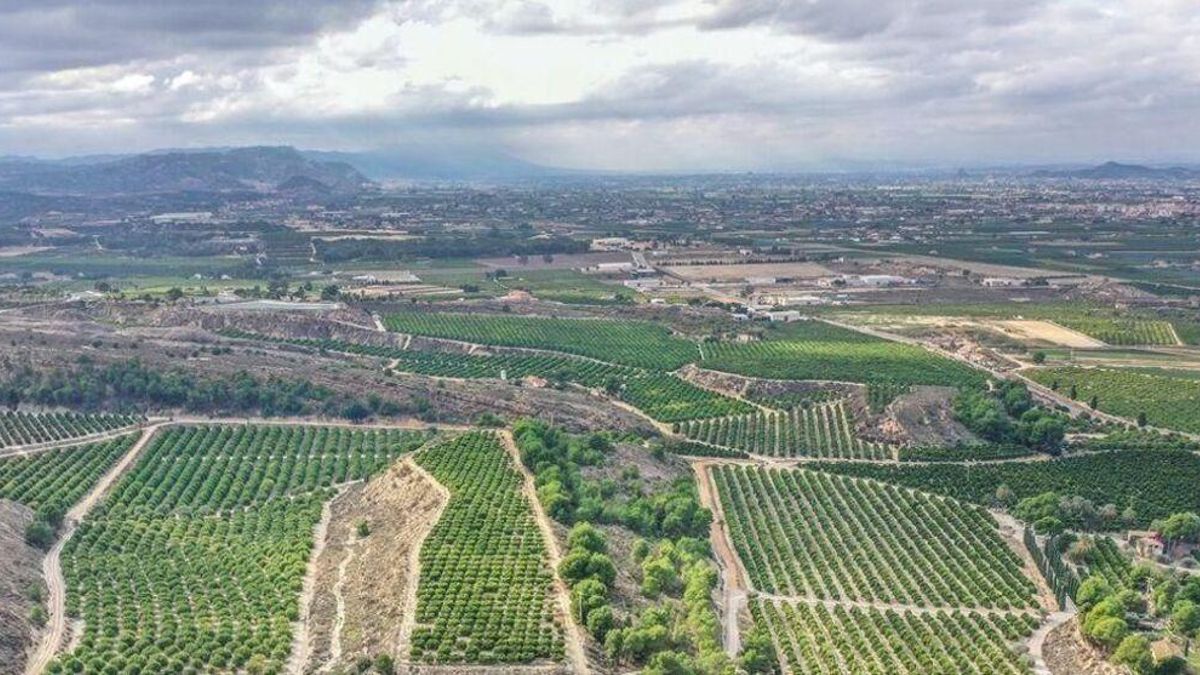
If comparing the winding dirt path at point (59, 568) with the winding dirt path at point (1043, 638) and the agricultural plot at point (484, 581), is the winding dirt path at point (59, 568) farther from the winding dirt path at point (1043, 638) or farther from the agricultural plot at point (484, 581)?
the winding dirt path at point (1043, 638)

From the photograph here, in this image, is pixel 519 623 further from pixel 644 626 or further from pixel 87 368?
pixel 87 368

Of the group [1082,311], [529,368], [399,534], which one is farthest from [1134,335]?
[399,534]

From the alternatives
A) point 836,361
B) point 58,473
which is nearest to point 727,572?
point 58,473

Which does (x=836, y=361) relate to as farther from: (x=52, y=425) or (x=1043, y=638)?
(x=52, y=425)

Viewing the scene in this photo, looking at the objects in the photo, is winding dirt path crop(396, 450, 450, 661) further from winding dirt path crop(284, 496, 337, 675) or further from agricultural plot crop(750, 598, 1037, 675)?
agricultural plot crop(750, 598, 1037, 675)

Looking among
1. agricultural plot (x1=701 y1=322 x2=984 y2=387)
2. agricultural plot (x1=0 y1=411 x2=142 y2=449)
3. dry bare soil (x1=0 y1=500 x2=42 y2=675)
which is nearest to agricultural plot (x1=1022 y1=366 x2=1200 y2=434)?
agricultural plot (x1=701 y1=322 x2=984 y2=387)

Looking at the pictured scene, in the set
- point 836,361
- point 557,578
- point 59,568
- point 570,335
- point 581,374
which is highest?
point 570,335
